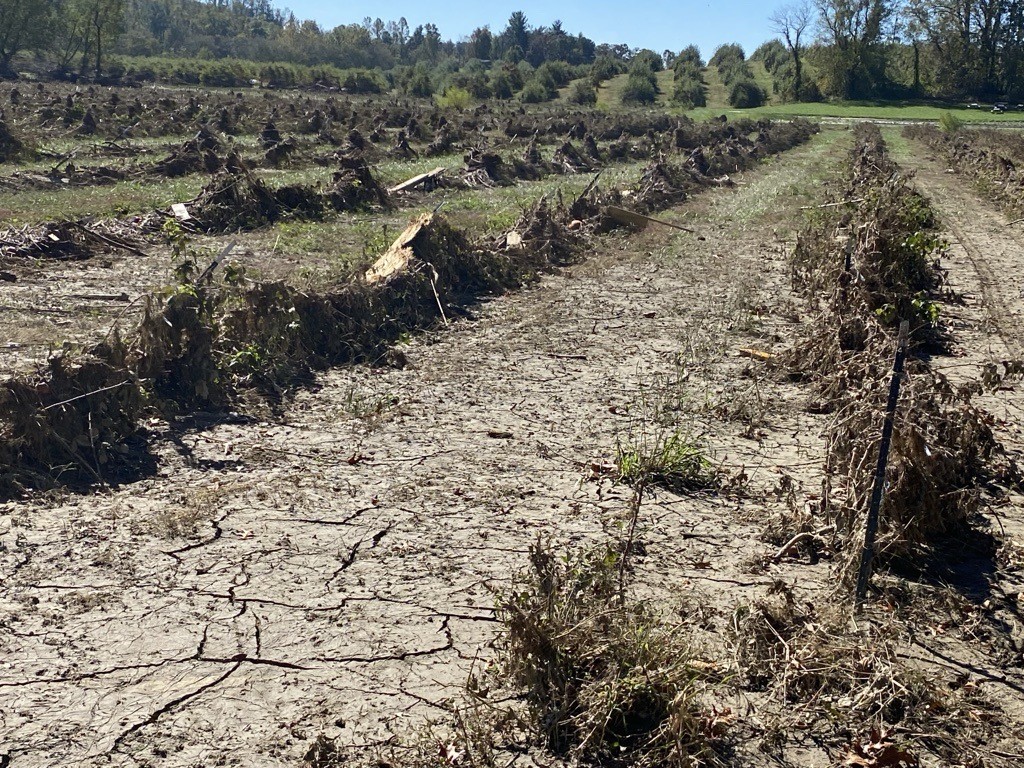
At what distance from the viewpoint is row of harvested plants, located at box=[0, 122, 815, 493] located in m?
6.17

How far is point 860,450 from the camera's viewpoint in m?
5.56

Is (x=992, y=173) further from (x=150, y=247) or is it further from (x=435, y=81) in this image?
(x=435, y=81)

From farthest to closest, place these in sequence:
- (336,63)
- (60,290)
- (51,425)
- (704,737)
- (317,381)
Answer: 1. (336,63)
2. (60,290)
3. (317,381)
4. (51,425)
5. (704,737)

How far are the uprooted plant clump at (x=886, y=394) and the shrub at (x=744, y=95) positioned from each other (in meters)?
61.9

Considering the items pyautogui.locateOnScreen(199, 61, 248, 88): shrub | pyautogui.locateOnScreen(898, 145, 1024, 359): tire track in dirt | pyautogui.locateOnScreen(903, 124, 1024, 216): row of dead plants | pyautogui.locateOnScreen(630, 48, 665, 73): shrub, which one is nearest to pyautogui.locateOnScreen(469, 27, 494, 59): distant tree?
pyautogui.locateOnScreen(630, 48, 665, 73): shrub

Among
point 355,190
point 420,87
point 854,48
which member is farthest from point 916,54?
point 355,190

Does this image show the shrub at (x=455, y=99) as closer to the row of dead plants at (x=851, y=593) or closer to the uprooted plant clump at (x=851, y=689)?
the row of dead plants at (x=851, y=593)

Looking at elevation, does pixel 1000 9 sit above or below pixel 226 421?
above

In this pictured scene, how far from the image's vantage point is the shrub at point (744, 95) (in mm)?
70812

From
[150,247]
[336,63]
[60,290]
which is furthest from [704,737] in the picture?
[336,63]

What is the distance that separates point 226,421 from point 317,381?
4.00 feet

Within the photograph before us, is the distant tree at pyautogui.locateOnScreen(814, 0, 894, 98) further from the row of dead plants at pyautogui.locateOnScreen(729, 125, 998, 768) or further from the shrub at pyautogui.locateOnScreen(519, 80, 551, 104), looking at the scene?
the row of dead plants at pyautogui.locateOnScreen(729, 125, 998, 768)

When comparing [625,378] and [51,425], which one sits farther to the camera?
[625,378]

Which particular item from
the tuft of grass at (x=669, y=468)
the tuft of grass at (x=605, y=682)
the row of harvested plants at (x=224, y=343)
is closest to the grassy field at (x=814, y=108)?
the row of harvested plants at (x=224, y=343)
